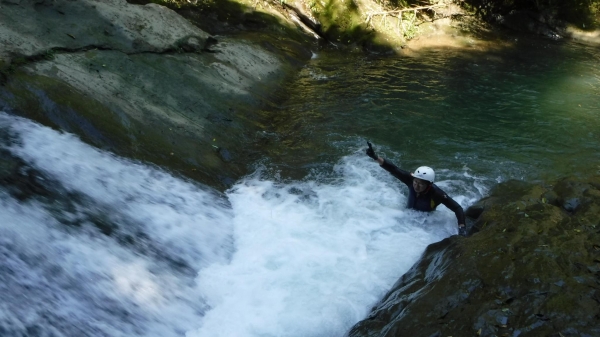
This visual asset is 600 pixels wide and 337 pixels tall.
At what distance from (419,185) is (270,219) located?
2.32 m

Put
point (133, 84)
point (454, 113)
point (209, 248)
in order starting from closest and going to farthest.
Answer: point (209, 248) < point (133, 84) < point (454, 113)

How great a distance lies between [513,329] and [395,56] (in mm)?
13660

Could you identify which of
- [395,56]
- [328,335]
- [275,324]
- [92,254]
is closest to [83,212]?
[92,254]

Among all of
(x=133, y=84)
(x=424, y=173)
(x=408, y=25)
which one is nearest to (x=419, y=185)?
(x=424, y=173)

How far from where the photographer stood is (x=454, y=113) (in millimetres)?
11672

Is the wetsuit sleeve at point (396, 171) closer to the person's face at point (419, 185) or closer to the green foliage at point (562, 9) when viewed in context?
the person's face at point (419, 185)

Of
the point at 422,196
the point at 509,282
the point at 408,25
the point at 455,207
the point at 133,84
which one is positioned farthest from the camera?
the point at 408,25

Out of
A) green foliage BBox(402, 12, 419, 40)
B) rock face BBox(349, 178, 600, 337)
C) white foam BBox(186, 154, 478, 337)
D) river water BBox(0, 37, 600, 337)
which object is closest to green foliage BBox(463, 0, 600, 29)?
green foliage BBox(402, 12, 419, 40)

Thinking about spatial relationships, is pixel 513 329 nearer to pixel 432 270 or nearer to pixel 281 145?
pixel 432 270

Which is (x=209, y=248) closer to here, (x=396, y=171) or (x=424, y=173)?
(x=396, y=171)

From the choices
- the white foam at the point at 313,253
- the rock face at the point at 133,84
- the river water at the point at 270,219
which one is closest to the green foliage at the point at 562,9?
the river water at the point at 270,219

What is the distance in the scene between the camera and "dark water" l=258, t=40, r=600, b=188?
9.30 meters

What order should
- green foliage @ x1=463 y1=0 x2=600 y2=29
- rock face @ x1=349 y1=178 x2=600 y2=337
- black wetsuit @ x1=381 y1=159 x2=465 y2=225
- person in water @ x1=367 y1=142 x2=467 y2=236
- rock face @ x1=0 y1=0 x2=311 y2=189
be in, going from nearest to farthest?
rock face @ x1=349 y1=178 x2=600 y2=337, person in water @ x1=367 y1=142 x2=467 y2=236, black wetsuit @ x1=381 y1=159 x2=465 y2=225, rock face @ x1=0 y1=0 x2=311 y2=189, green foliage @ x1=463 y1=0 x2=600 y2=29

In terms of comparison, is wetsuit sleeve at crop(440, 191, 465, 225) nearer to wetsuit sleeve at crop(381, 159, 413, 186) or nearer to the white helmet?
the white helmet
